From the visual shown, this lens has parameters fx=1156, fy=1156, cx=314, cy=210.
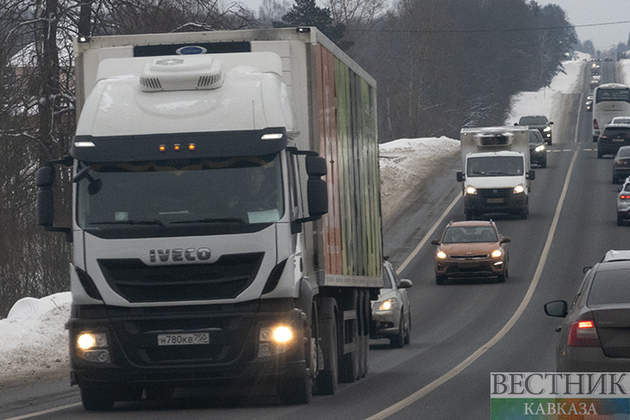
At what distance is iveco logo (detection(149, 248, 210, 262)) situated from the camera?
10.6 metres

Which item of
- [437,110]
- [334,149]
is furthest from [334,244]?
[437,110]

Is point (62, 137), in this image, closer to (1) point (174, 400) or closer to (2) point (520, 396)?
(1) point (174, 400)

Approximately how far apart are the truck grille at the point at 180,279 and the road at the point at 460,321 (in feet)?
3.88

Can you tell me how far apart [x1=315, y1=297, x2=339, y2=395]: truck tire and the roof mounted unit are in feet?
9.26

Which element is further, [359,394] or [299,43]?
[359,394]

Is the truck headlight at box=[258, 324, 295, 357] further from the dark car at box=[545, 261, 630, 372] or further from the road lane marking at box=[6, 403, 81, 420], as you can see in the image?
the dark car at box=[545, 261, 630, 372]

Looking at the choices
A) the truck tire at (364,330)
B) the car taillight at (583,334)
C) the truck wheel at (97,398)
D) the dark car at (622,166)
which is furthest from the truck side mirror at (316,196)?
the dark car at (622,166)

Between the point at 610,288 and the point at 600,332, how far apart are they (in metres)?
0.58

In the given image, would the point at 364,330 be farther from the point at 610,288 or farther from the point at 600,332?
the point at 600,332

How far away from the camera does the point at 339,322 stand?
13516 mm

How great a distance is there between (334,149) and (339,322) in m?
2.13

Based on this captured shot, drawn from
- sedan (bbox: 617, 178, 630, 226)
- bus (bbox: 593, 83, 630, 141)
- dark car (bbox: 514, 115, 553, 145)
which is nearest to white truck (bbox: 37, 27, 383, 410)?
sedan (bbox: 617, 178, 630, 226)

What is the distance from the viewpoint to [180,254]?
34.8ft

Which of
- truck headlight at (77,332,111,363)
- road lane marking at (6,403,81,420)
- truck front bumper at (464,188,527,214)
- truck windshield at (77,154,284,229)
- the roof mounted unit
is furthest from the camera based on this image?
truck front bumper at (464,188,527,214)
